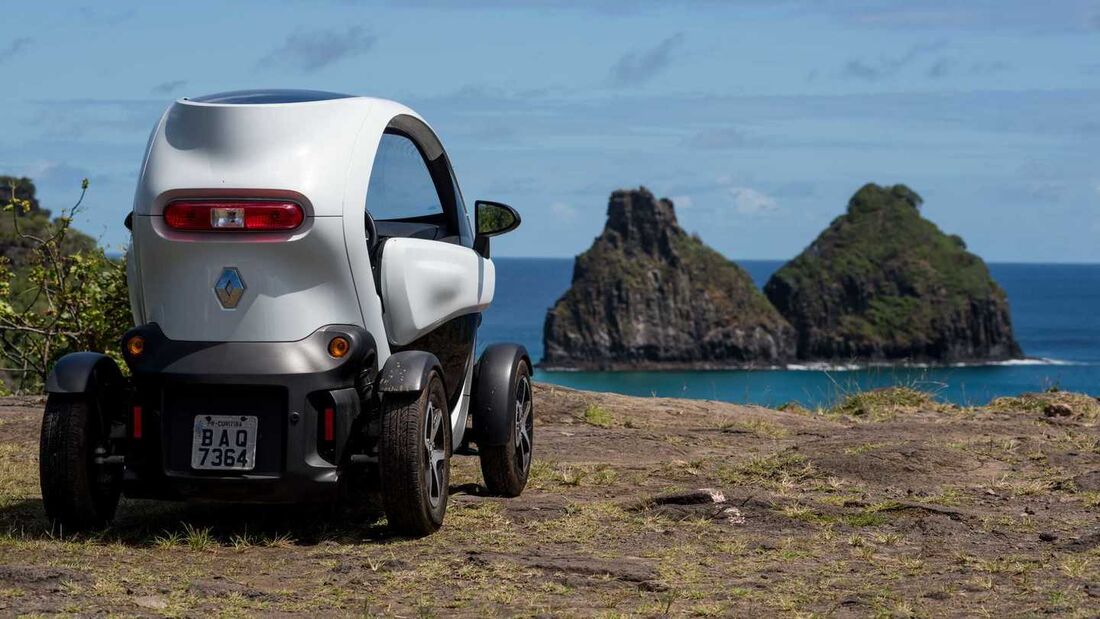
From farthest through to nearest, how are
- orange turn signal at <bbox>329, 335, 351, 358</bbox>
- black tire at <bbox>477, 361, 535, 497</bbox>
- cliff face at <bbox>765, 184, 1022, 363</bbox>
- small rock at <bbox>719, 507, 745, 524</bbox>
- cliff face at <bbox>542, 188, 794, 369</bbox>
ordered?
cliff face at <bbox>765, 184, 1022, 363</bbox> → cliff face at <bbox>542, 188, 794, 369</bbox> → black tire at <bbox>477, 361, 535, 497</bbox> → small rock at <bbox>719, 507, 745, 524</bbox> → orange turn signal at <bbox>329, 335, 351, 358</bbox>

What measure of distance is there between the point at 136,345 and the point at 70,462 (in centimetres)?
65

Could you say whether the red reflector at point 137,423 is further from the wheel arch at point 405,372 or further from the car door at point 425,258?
the car door at point 425,258

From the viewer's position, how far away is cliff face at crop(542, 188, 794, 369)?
539 ft

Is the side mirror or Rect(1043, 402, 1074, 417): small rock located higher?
the side mirror

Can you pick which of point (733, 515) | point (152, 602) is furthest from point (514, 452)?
point (152, 602)

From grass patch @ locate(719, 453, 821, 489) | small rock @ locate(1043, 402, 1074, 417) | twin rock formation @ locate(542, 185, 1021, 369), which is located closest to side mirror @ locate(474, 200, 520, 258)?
grass patch @ locate(719, 453, 821, 489)

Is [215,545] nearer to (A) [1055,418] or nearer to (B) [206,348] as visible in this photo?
(B) [206,348]

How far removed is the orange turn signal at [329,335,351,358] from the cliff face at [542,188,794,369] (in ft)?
510

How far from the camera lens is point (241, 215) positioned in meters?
6.64

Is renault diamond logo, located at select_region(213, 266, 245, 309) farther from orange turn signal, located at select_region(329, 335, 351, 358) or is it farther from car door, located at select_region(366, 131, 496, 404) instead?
car door, located at select_region(366, 131, 496, 404)

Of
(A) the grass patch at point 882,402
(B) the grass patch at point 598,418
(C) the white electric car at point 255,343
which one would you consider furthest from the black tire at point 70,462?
(A) the grass patch at point 882,402

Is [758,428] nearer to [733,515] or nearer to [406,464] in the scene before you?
[733,515]

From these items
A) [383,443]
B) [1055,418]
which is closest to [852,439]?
[1055,418]

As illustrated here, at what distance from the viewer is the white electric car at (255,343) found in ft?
21.8
